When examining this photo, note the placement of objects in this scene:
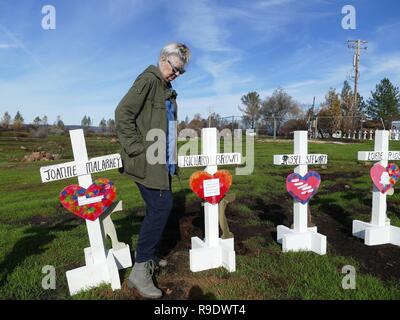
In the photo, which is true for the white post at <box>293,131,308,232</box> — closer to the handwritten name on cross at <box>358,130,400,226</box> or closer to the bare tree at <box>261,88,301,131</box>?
the handwritten name on cross at <box>358,130,400,226</box>

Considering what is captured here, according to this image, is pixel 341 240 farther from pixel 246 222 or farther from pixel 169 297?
pixel 169 297

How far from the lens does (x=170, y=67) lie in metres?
3.15

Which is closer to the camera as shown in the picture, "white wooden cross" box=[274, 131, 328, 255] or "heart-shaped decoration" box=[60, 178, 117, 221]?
"heart-shaped decoration" box=[60, 178, 117, 221]

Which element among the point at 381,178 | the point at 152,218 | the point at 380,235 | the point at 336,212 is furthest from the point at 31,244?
the point at 336,212

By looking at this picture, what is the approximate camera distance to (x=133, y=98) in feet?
9.60

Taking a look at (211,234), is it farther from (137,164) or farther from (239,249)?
(137,164)

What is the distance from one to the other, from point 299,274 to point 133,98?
236 centimetres

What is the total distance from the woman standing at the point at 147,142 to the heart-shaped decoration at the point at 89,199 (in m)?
0.43

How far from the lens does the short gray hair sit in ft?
10.2

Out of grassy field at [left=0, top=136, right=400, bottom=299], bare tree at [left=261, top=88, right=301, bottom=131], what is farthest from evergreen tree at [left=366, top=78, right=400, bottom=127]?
grassy field at [left=0, top=136, right=400, bottom=299]

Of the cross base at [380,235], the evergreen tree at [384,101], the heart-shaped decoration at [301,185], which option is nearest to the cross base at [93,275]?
the heart-shaped decoration at [301,185]

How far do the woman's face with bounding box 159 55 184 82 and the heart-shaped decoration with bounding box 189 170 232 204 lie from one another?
112 centimetres

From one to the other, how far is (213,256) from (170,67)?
205 centimetres

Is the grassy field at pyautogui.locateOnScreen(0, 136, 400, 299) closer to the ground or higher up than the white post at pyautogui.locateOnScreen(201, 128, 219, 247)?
closer to the ground
